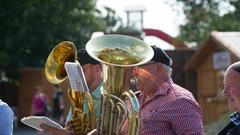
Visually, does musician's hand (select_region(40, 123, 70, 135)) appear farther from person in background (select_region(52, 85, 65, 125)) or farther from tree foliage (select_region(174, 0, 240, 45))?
tree foliage (select_region(174, 0, 240, 45))

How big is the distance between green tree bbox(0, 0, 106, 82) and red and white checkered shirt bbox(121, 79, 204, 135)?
20.8 meters

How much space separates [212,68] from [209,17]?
18.0 metres

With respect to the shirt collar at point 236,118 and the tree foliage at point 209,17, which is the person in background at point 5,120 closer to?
the shirt collar at point 236,118

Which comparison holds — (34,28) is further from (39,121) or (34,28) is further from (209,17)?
(39,121)

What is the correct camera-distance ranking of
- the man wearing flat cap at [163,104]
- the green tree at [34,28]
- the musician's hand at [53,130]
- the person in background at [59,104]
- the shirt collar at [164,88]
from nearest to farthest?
the musician's hand at [53,130] < the man wearing flat cap at [163,104] < the shirt collar at [164,88] < the person in background at [59,104] < the green tree at [34,28]

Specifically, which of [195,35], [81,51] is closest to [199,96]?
[81,51]

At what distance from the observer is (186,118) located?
3664 millimetres

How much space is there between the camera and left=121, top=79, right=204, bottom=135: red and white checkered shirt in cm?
365

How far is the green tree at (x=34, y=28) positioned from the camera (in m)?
24.8

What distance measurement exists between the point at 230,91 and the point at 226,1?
30.1m

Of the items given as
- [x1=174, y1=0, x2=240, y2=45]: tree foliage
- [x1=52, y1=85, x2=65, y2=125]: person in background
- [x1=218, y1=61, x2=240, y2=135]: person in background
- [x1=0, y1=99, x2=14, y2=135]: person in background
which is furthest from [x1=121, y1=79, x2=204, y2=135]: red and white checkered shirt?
[x1=174, y1=0, x2=240, y2=45]: tree foliage

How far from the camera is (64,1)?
26734 mm

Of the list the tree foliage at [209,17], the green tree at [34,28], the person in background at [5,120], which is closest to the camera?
the person in background at [5,120]

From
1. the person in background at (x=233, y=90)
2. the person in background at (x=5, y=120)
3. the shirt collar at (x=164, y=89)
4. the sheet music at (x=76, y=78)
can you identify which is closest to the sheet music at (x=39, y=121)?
the sheet music at (x=76, y=78)
